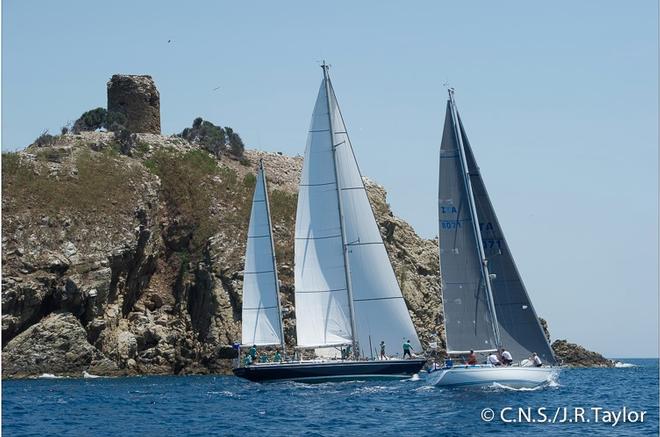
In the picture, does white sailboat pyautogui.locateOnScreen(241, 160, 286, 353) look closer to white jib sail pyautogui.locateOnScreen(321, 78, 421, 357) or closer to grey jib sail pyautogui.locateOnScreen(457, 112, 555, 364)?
white jib sail pyautogui.locateOnScreen(321, 78, 421, 357)

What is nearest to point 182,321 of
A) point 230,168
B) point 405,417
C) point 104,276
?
point 104,276

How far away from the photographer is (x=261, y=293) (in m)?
49.6

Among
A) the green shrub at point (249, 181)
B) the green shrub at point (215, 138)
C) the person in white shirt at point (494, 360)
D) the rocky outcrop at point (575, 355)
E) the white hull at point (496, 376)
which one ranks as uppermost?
the green shrub at point (215, 138)

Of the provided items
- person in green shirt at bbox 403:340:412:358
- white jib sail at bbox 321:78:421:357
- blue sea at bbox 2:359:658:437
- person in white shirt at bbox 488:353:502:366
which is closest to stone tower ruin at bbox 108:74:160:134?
blue sea at bbox 2:359:658:437

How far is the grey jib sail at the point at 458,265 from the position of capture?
3747 cm

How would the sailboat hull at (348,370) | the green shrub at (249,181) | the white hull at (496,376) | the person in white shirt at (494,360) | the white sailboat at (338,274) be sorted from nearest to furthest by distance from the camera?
the white hull at (496,376), the person in white shirt at (494,360), the sailboat hull at (348,370), the white sailboat at (338,274), the green shrub at (249,181)

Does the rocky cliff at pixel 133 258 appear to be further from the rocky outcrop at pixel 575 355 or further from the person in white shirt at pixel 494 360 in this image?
the person in white shirt at pixel 494 360

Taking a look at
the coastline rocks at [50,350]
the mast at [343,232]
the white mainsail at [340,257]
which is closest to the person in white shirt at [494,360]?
the white mainsail at [340,257]

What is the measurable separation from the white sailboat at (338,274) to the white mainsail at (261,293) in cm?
326

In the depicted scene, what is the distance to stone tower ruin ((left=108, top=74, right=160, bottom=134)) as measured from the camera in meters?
86.9

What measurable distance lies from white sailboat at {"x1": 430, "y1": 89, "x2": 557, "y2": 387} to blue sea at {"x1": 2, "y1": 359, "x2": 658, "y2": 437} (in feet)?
4.70

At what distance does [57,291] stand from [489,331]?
3253 cm

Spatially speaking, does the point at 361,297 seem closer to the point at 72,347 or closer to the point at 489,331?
the point at 489,331

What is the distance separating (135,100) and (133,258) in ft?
75.4
